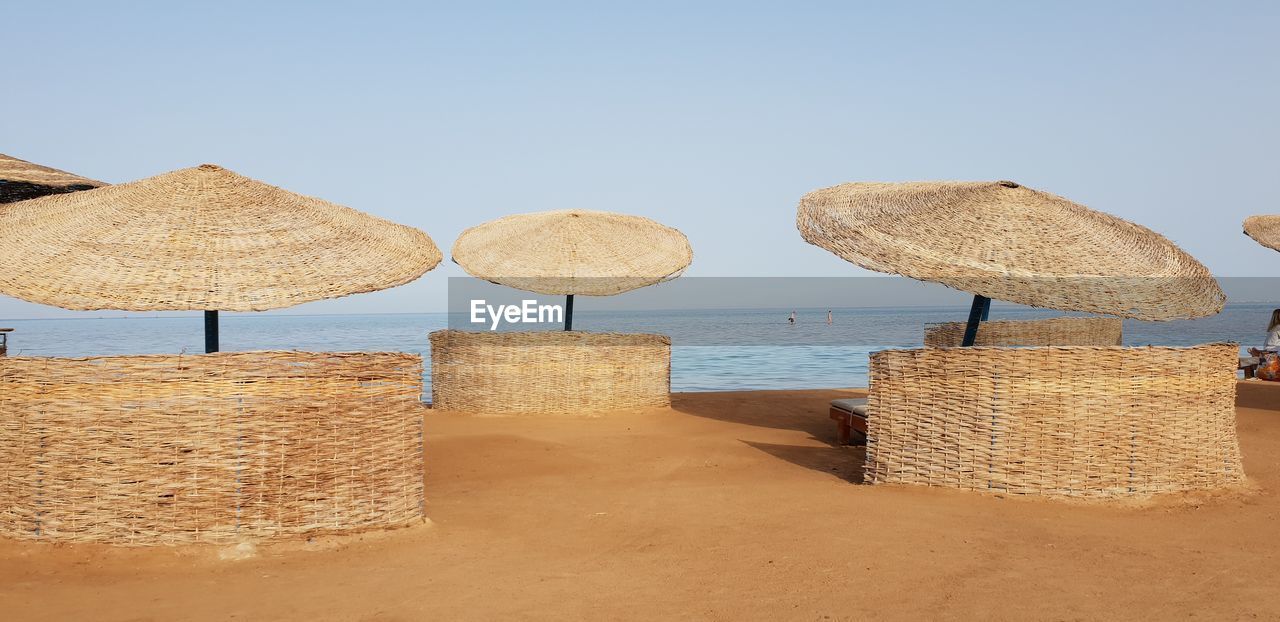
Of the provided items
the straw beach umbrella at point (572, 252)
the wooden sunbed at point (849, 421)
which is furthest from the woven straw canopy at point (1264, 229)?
the straw beach umbrella at point (572, 252)

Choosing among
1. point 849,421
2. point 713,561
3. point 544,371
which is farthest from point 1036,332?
point 713,561

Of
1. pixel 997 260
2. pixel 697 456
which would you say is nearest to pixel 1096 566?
pixel 997 260

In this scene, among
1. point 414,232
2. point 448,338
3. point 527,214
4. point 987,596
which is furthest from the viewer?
point 527,214

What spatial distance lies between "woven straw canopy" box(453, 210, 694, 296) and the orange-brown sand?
4650 millimetres

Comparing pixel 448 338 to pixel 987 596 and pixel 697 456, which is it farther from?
pixel 987 596

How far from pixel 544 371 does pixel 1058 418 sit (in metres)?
6.10

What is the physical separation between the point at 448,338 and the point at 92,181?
4167 mm

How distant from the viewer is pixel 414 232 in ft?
20.9

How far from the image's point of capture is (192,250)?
4910mm

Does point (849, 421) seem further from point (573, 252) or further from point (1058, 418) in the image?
point (573, 252)

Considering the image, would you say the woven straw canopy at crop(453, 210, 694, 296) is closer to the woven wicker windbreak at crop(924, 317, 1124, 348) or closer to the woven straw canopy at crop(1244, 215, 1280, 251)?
the woven wicker windbreak at crop(924, 317, 1124, 348)

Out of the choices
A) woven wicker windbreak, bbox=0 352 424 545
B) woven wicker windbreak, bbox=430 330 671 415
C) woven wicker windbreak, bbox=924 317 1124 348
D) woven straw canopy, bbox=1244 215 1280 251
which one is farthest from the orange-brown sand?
woven straw canopy, bbox=1244 215 1280 251

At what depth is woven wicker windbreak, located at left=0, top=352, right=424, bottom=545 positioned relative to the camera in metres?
4.43

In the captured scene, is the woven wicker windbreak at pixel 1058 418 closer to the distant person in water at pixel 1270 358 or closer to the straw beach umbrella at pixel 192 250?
the straw beach umbrella at pixel 192 250
